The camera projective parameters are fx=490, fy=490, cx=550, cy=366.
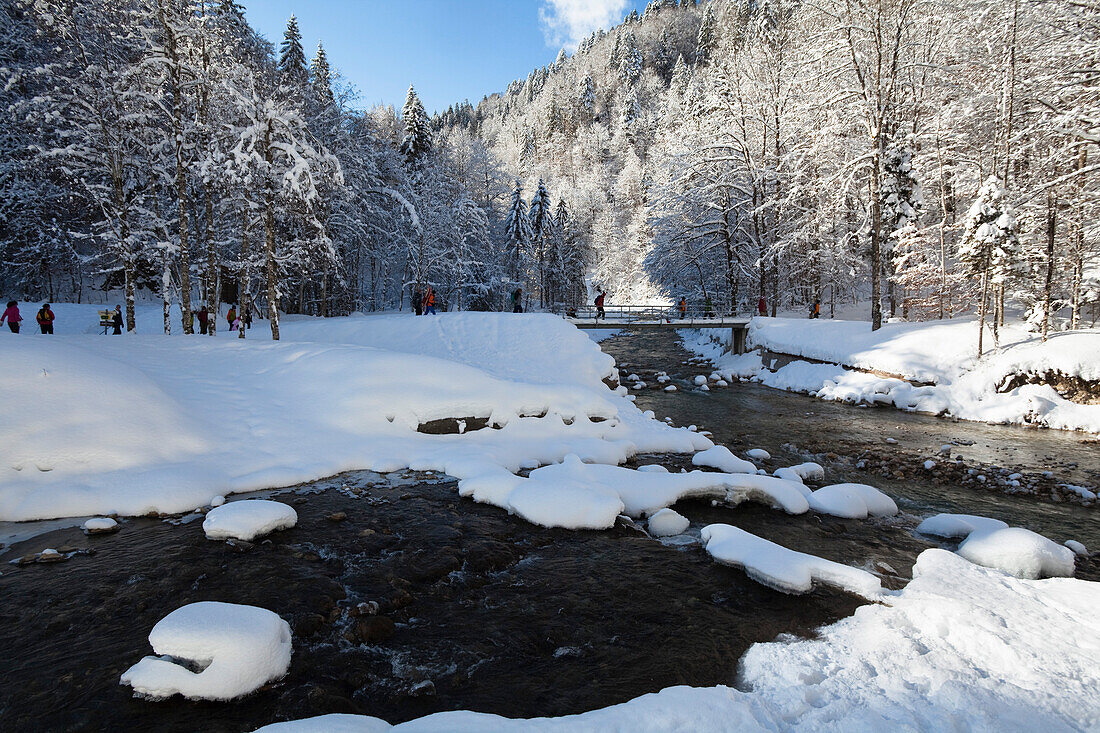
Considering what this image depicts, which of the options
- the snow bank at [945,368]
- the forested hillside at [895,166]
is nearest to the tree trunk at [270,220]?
the snow bank at [945,368]

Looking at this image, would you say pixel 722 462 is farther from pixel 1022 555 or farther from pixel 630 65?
pixel 630 65

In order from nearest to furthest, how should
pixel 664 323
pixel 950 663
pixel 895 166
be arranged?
pixel 950 663
pixel 895 166
pixel 664 323

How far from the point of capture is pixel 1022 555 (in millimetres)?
6031

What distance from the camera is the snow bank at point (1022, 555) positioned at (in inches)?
235

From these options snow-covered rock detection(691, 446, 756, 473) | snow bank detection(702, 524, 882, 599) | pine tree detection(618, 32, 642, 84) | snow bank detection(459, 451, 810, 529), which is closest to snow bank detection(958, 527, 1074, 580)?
snow bank detection(702, 524, 882, 599)

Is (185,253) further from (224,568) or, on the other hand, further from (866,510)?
(866,510)

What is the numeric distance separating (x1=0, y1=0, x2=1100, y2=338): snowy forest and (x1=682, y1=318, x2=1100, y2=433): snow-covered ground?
1785mm

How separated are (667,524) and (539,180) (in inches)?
1836

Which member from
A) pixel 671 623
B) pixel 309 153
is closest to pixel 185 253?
pixel 309 153

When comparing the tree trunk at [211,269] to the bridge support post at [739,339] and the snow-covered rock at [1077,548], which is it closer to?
the snow-covered rock at [1077,548]

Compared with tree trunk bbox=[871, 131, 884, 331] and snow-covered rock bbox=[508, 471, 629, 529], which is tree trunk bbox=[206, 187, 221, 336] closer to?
snow-covered rock bbox=[508, 471, 629, 529]

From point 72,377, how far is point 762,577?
11761mm

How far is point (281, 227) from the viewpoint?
2567 centimetres

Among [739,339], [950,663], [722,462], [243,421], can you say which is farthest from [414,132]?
[950,663]
